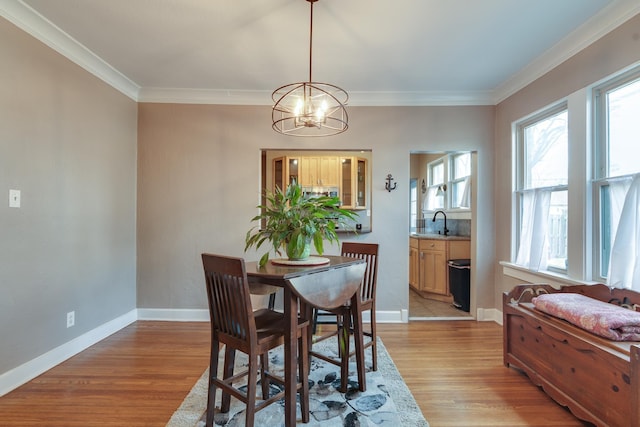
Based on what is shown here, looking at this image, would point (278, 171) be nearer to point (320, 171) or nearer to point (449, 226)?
point (320, 171)

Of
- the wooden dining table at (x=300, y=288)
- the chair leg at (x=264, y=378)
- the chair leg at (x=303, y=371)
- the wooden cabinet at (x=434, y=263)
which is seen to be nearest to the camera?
the wooden dining table at (x=300, y=288)

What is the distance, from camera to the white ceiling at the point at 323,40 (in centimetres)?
200

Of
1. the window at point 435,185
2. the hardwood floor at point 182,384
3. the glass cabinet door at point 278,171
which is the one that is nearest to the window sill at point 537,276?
the hardwood floor at point 182,384

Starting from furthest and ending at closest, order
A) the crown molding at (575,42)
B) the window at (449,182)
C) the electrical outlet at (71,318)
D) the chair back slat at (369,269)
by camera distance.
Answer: the window at (449,182), the electrical outlet at (71,318), the chair back slat at (369,269), the crown molding at (575,42)

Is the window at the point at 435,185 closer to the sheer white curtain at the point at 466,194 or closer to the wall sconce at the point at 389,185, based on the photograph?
the sheer white curtain at the point at 466,194

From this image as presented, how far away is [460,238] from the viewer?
4.12m

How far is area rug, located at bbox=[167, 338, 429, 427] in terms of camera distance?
5.56 ft

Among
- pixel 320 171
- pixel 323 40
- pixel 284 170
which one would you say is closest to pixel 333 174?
pixel 320 171

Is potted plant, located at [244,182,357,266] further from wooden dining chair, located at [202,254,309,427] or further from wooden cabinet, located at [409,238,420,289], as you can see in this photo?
wooden cabinet, located at [409,238,420,289]

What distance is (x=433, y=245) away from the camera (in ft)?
14.1

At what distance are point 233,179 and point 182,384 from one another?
196 centimetres

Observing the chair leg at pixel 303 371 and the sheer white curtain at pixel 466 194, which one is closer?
the chair leg at pixel 303 371

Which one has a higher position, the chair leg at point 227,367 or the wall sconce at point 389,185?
the wall sconce at point 389,185

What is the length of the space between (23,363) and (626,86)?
4281 millimetres
